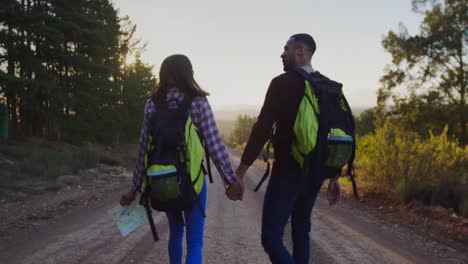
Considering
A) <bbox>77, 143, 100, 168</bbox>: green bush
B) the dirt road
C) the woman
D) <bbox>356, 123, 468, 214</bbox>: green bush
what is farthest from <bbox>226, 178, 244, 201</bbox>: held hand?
<bbox>77, 143, 100, 168</bbox>: green bush

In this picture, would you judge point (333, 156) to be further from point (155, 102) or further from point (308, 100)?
point (155, 102)

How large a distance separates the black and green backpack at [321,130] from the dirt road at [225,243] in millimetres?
2198

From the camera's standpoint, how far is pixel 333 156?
232cm

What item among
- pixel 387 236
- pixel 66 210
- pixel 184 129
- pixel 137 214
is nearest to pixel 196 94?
pixel 184 129

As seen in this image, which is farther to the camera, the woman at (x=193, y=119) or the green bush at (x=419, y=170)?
the green bush at (x=419, y=170)

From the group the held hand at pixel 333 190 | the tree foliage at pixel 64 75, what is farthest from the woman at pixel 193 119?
the tree foliage at pixel 64 75

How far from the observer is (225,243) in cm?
477

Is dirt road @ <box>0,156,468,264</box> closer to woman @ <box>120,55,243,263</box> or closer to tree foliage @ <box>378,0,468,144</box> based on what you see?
woman @ <box>120,55,243,263</box>

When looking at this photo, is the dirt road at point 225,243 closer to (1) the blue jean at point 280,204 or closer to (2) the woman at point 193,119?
(2) the woman at point 193,119

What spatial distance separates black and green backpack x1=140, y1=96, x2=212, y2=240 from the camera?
2.34 m

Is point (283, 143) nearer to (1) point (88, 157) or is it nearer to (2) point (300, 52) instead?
(2) point (300, 52)

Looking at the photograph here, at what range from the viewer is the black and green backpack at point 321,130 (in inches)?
88.0

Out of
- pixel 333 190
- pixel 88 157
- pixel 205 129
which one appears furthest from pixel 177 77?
pixel 88 157

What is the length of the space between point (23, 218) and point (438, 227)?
24.4ft
